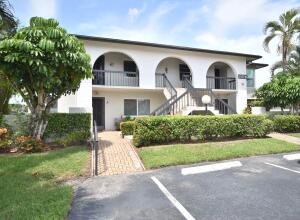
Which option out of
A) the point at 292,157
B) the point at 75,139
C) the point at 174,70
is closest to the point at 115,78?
the point at 174,70

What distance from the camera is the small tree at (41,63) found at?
350 inches

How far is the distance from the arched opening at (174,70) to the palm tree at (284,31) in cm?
702

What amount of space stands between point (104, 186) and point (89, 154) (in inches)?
127

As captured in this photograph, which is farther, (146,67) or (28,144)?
(146,67)

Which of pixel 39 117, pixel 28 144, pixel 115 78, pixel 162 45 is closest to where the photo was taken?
pixel 28 144

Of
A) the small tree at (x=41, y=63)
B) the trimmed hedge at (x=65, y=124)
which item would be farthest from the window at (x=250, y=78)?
the small tree at (x=41, y=63)

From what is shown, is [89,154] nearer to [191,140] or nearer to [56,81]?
[56,81]

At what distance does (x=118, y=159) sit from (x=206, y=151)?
11.2 ft

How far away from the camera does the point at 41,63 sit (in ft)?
29.6

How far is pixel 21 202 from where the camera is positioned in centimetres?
483

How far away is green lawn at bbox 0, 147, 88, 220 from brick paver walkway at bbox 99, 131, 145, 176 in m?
0.64

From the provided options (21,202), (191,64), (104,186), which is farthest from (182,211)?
(191,64)

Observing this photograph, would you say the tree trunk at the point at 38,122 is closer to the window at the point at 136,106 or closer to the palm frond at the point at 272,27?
the window at the point at 136,106

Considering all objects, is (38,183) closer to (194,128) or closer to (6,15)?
(6,15)
